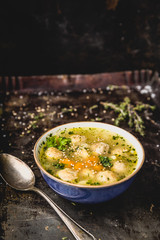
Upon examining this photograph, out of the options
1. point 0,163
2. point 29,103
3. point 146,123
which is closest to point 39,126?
point 29,103

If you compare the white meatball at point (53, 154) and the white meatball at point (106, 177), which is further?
the white meatball at point (53, 154)

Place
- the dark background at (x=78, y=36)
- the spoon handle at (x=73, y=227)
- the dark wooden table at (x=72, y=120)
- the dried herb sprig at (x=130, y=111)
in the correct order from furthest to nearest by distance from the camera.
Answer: the dark background at (x=78, y=36)
the dried herb sprig at (x=130, y=111)
the dark wooden table at (x=72, y=120)
the spoon handle at (x=73, y=227)

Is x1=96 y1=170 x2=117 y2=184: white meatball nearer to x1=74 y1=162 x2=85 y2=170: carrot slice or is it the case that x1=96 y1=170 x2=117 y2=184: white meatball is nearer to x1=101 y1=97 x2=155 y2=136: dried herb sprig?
x1=74 y1=162 x2=85 y2=170: carrot slice

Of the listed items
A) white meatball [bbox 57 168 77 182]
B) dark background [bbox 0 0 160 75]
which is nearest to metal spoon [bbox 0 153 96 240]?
white meatball [bbox 57 168 77 182]

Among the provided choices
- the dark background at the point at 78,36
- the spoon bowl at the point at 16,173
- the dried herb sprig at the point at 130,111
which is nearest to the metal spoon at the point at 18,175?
the spoon bowl at the point at 16,173

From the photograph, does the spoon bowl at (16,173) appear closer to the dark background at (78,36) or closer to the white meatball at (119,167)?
the white meatball at (119,167)

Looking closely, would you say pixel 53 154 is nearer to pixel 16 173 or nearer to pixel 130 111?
pixel 16 173
